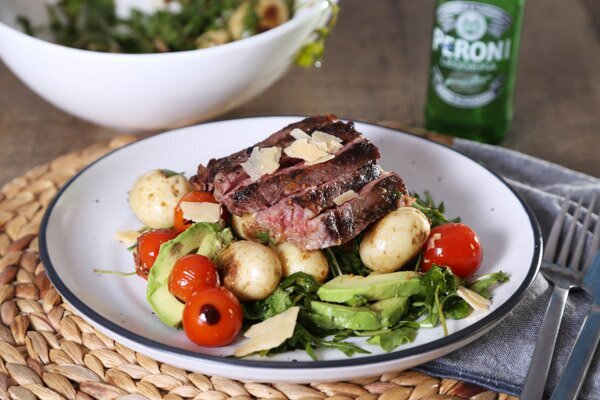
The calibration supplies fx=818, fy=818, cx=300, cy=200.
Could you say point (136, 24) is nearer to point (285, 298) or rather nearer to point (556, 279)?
point (285, 298)

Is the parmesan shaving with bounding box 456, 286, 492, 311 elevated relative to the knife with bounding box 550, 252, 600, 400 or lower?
elevated

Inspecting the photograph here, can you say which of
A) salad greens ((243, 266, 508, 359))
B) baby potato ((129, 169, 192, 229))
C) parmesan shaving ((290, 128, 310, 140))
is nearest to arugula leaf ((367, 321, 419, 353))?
salad greens ((243, 266, 508, 359))

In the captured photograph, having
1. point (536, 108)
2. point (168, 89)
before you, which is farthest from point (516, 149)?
point (168, 89)

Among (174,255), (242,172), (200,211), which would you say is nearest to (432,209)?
(242,172)

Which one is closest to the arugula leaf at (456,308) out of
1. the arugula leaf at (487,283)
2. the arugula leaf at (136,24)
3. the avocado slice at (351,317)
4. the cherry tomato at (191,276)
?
the arugula leaf at (487,283)

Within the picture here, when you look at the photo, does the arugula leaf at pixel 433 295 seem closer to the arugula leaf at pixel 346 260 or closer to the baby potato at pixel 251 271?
the arugula leaf at pixel 346 260

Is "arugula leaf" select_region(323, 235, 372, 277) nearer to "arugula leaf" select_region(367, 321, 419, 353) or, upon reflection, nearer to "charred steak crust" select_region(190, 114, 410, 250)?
"charred steak crust" select_region(190, 114, 410, 250)

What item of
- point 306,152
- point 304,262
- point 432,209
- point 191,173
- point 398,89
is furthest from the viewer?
point 398,89
